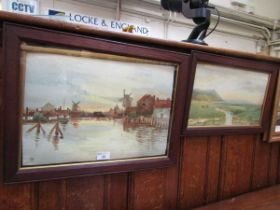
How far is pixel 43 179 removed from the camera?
635 mm

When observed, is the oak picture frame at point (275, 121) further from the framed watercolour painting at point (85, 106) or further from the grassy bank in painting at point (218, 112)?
the framed watercolour painting at point (85, 106)

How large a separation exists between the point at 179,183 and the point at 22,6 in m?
0.99

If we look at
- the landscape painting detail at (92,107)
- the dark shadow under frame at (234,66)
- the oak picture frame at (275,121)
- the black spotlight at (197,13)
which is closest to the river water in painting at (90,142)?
the landscape painting detail at (92,107)

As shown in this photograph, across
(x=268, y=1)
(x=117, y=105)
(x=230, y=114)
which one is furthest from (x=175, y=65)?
(x=268, y=1)

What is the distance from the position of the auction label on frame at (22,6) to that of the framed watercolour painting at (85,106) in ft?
1.56

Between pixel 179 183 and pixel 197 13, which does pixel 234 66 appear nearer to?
pixel 197 13

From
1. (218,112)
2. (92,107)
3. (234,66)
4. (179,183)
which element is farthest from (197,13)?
(179,183)

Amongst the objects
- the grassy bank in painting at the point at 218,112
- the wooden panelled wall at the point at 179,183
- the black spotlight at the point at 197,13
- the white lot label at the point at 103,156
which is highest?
the black spotlight at the point at 197,13

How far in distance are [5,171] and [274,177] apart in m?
1.26

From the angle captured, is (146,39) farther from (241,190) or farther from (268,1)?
(268,1)

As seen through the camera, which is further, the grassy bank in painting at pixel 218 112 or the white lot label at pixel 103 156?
the grassy bank in painting at pixel 218 112

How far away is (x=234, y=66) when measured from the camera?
35.3 inches

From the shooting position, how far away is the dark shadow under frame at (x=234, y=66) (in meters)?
0.82

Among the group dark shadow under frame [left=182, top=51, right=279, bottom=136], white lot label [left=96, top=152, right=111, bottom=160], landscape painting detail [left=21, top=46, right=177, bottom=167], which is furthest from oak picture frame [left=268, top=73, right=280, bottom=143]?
white lot label [left=96, top=152, right=111, bottom=160]
